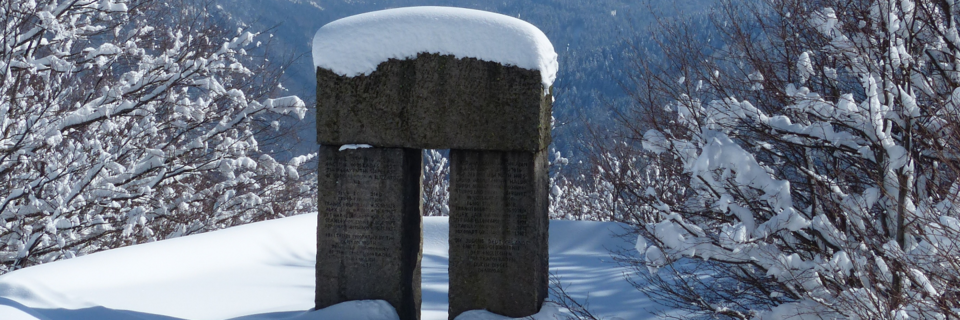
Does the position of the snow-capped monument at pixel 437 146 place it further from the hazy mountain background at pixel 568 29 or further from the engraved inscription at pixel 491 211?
the hazy mountain background at pixel 568 29

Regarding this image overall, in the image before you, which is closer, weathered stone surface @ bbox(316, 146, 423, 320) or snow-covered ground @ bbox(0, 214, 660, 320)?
snow-covered ground @ bbox(0, 214, 660, 320)

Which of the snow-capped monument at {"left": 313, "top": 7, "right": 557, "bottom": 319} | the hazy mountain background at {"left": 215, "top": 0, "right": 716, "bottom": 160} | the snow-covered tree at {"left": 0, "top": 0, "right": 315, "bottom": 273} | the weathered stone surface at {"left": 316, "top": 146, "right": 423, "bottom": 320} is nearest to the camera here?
the snow-capped monument at {"left": 313, "top": 7, "right": 557, "bottom": 319}

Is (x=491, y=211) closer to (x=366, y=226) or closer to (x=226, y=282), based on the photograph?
(x=366, y=226)

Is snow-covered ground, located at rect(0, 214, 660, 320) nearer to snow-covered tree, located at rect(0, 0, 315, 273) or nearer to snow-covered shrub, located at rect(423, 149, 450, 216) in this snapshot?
snow-covered tree, located at rect(0, 0, 315, 273)

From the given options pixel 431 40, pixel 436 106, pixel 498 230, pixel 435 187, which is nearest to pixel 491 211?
pixel 498 230

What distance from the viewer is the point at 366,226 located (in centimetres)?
499

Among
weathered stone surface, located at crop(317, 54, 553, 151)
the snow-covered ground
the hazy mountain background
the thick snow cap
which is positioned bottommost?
the snow-covered ground

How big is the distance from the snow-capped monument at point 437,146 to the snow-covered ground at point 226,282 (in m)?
0.29

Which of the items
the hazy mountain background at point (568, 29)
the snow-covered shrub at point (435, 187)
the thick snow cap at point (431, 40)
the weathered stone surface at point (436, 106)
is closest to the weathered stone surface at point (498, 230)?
the weathered stone surface at point (436, 106)

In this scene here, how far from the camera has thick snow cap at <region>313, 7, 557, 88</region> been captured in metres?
4.73

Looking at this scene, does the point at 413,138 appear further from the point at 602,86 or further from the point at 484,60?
the point at 602,86

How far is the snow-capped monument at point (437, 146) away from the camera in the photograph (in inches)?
187

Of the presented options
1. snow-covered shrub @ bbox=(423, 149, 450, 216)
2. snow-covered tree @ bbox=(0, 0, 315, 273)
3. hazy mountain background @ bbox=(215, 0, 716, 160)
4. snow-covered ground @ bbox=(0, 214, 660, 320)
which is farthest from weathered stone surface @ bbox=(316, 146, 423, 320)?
hazy mountain background @ bbox=(215, 0, 716, 160)

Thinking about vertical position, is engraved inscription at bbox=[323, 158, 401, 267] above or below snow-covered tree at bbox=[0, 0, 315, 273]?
below
